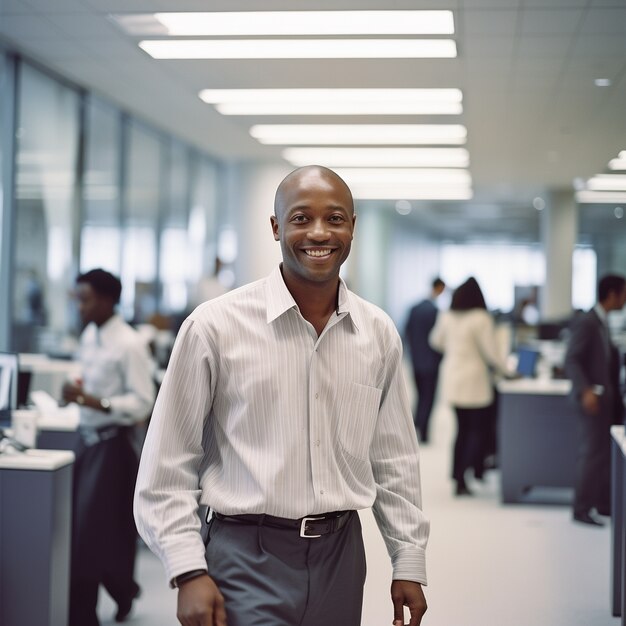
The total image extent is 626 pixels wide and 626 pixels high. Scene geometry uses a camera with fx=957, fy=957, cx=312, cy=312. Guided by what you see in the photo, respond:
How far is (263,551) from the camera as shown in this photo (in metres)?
1.96

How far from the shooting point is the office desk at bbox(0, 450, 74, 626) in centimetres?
348

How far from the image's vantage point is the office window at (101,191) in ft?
30.1

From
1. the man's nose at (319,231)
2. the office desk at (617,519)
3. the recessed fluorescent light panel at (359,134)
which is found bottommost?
the office desk at (617,519)

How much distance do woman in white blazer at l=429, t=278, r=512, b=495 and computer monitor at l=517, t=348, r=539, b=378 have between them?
15.4 inches

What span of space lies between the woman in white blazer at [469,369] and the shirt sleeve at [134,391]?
344cm

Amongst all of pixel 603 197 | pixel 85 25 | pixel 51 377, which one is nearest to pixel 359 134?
pixel 51 377

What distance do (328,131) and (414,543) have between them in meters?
7.43

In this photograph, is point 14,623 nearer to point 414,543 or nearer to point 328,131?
point 414,543

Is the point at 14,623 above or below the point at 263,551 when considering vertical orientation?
below

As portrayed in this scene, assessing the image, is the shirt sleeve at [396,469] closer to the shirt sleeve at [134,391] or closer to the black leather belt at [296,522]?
the black leather belt at [296,522]

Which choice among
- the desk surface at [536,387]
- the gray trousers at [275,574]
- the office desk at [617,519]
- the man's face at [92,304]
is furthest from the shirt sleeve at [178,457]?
the desk surface at [536,387]

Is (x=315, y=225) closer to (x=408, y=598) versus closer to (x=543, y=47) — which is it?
(x=408, y=598)

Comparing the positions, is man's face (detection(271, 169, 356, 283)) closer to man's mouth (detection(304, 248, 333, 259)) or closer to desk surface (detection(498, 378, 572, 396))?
man's mouth (detection(304, 248, 333, 259))

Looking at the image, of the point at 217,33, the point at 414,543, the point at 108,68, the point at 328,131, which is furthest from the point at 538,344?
the point at 414,543
